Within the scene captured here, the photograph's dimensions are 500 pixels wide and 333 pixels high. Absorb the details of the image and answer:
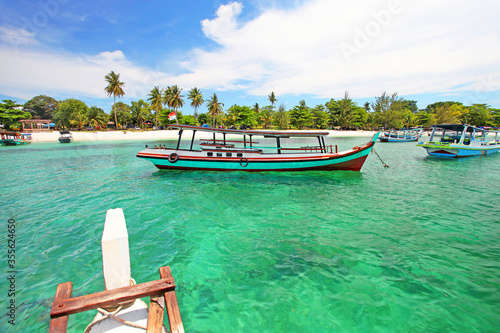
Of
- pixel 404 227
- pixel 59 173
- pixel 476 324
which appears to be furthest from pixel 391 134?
pixel 59 173

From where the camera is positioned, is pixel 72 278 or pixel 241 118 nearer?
pixel 72 278

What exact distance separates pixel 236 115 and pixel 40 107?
80.6m

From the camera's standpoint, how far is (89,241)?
6.61 m

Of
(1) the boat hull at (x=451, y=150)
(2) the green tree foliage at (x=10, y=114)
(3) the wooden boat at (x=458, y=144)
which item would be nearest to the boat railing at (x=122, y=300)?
(3) the wooden boat at (x=458, y=144)

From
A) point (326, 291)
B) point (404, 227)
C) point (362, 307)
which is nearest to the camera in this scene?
point (362, 307)

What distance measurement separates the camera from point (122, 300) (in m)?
2.21

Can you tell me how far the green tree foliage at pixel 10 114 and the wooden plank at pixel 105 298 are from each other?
84773 millimetres

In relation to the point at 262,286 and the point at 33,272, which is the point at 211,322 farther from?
the point at 33,272

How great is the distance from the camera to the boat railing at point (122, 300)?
6.65ft

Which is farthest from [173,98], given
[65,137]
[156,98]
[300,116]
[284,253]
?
[284,253]

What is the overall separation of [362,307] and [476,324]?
1897 millimetres

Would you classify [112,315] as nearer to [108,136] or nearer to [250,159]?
[250,159]

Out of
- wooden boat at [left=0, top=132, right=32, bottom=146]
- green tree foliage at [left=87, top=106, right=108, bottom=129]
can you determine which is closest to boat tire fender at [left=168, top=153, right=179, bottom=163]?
wooden boat at [left=0, top=132, right=32, bottom=146]

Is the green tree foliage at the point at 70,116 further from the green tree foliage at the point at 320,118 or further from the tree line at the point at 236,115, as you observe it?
the green tree foliage at the point at 320,118
